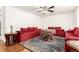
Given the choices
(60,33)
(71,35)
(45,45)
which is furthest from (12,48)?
(71,35)

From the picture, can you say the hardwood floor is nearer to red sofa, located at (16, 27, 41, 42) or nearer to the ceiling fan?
red sofa, located at (16, 27, 41, 42)

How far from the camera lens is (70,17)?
132 centimetres

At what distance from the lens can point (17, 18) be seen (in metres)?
1.32

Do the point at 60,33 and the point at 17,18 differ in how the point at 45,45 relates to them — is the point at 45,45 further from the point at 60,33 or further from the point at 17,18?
the point at 17,18

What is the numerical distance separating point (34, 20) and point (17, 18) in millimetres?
183

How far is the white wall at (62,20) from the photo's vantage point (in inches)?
51.9

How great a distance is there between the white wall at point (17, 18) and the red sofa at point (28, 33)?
5cm

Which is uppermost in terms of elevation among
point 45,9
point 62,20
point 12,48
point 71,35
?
point 45,9

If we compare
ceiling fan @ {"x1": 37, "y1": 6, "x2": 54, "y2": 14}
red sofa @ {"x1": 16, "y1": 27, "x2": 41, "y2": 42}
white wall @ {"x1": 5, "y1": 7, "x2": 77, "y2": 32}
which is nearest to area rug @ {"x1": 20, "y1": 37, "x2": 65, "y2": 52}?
red sofa @ {"x1": 16, "y1": 27, "x2": 41, "y2": 42}

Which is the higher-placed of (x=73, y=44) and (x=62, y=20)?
(x=62, y=20)

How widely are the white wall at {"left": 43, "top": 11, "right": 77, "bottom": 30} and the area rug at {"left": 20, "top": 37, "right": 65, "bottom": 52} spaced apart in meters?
0.17
